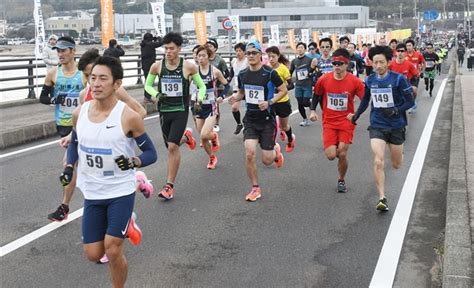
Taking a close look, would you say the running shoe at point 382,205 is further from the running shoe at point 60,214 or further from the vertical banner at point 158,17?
the vertical banner at point 158,17

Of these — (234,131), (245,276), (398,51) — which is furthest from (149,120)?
(245,276)

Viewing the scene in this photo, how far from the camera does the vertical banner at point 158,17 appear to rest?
23.1 m

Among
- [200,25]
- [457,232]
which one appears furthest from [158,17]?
[457,232]

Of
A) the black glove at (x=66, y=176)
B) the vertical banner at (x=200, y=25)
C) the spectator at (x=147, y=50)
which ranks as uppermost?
the vertical banner at (x=200, y=25)

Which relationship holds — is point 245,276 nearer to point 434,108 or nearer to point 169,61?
point 169,61

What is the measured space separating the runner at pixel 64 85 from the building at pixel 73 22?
115 ft

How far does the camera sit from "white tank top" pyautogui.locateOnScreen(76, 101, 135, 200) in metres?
3.92

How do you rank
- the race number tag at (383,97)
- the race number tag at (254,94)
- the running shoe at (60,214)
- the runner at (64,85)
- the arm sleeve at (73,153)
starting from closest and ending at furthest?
the arm sleeve at (73,153)
the running shoe at (60,214)
the runner at (64,85)
the race number tag at (383,97)
the race number tag at (254,94)

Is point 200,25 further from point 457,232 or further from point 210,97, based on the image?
point 457,232

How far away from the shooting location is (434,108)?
666 inches

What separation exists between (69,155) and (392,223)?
3483 mm

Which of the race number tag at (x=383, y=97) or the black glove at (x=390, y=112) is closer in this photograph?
the black glove at (x=390, y=112)

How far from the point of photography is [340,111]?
25.1 feet

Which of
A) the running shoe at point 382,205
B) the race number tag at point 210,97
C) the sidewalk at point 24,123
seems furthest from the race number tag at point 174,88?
the sidewalk at point 24,123
